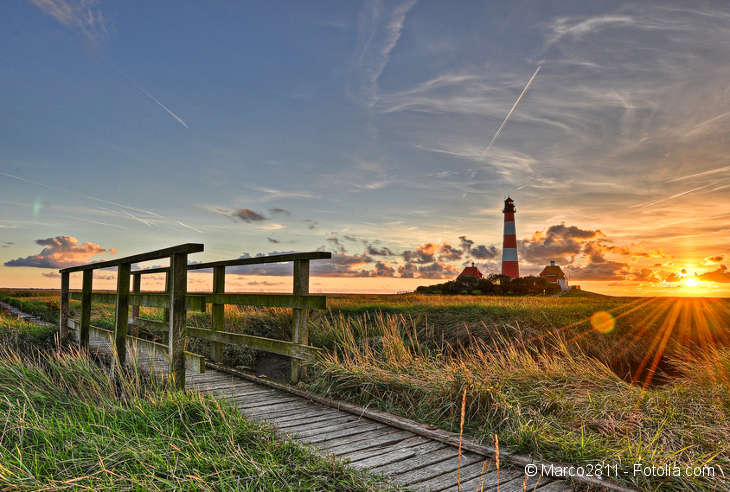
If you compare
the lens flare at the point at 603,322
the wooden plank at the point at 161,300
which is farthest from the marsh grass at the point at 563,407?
the lens flare at the point at 603,322

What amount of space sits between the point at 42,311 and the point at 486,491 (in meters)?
24.0

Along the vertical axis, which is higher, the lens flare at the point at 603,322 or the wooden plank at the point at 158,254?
the wooden plank at the point at 158,254

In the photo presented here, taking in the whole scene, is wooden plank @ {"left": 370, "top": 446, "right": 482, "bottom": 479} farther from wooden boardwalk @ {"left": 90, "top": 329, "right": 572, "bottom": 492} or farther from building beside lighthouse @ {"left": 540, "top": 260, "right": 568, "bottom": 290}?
building beside lighthouse @ {"left": 540, "top": 260, "right": 568, "bottom": 290}

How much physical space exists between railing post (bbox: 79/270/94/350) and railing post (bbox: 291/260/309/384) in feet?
14.3

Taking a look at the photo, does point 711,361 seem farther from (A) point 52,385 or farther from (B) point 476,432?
(A) point 52,385

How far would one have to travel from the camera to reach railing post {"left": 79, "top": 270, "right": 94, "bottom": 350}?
8094 mm

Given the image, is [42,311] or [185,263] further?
[42,311]

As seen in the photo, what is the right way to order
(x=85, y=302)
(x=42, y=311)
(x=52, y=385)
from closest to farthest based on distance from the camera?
1. (x=52, y=385)
2. (x=85, y=302)
3. (x=42, y=311)

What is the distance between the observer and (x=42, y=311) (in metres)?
21.2

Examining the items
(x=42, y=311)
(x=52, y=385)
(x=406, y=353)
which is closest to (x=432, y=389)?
(x=406, y=353)

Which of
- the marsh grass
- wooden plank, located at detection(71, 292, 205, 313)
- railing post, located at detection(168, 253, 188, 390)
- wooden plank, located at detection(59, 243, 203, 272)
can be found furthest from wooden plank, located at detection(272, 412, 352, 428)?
wooden plank, located at detection(59, 243, 203, 272)

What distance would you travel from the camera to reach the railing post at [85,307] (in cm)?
809

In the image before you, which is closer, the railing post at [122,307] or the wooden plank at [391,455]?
the wooden plank at [391,455]

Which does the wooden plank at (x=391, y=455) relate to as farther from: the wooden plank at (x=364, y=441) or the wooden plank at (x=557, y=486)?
the wooden plank at (x=557, y=486)
